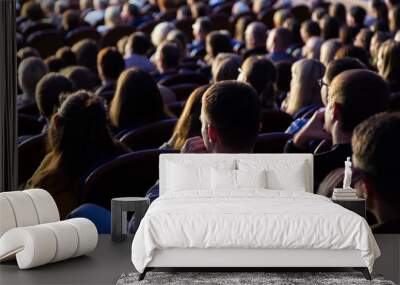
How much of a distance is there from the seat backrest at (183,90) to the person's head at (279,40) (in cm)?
75

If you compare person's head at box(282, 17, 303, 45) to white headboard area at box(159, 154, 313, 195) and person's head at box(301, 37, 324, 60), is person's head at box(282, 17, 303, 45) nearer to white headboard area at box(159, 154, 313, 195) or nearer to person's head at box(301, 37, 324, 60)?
person's head at box(301, 37, 324, 60)

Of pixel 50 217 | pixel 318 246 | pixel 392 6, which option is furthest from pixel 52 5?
pixel 318 246

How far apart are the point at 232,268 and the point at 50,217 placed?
1.38m

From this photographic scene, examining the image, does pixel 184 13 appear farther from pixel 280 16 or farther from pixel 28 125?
pixel 28 125

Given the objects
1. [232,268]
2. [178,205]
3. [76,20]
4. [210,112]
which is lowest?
[232,268]

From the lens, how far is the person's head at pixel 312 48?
8.13 m

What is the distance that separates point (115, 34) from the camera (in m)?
8.50

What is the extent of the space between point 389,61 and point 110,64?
2.31 meters

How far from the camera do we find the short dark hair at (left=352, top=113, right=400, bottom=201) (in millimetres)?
7715

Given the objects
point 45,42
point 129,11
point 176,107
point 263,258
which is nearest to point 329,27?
point 176,107

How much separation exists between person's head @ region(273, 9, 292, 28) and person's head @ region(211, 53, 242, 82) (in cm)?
51

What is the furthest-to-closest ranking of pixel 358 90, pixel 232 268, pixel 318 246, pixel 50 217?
pixel 358 90
pixel 50 217
pixel 232 268
pixel 318 246

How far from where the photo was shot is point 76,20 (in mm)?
8375

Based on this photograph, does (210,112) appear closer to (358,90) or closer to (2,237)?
(358,90)
